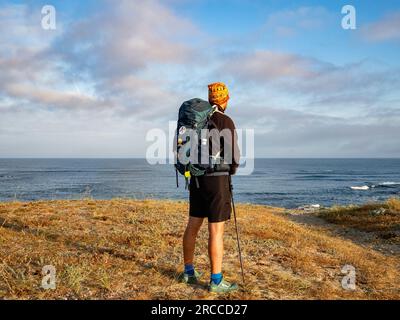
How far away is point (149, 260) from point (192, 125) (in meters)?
3.40

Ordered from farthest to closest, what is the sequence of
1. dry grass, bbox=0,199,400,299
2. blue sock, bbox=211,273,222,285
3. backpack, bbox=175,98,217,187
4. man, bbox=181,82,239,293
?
1. dry grass, bbox=0,199,400,299
2. blue sock, bbox=211,273,222,285
3. man, bbox=181,82,239,293
4. backpack, bbox=175,98,217,187

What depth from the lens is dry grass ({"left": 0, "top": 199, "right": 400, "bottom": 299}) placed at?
5.64 m

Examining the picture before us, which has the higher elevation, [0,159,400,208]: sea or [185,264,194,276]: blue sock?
[185,264,194,276]: blue sock

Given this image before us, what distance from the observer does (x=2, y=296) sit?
518 cm

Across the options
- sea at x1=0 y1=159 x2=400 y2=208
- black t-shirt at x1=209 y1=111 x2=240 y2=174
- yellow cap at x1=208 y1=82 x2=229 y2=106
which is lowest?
sea at x1=0 y1=159 x2=400 y2=208

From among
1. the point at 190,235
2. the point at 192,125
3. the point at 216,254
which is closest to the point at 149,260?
the point at 190,235

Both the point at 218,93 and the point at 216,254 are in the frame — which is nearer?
the point at 216,254

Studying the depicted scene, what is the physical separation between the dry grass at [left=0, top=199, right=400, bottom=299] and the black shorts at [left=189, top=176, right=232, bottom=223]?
4.19ft

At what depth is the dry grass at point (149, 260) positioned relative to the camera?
5.64m

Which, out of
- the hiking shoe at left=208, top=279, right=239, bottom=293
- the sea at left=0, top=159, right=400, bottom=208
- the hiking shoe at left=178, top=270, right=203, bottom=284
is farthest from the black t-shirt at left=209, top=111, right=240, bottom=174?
the sea at left=0, top=159, right=400, bottom=208

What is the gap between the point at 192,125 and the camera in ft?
16.8

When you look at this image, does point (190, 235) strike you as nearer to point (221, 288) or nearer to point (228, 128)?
point (221, 288)

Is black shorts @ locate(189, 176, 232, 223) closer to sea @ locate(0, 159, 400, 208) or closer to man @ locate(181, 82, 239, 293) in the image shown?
man @ locate(181, 82, 239, 293)
